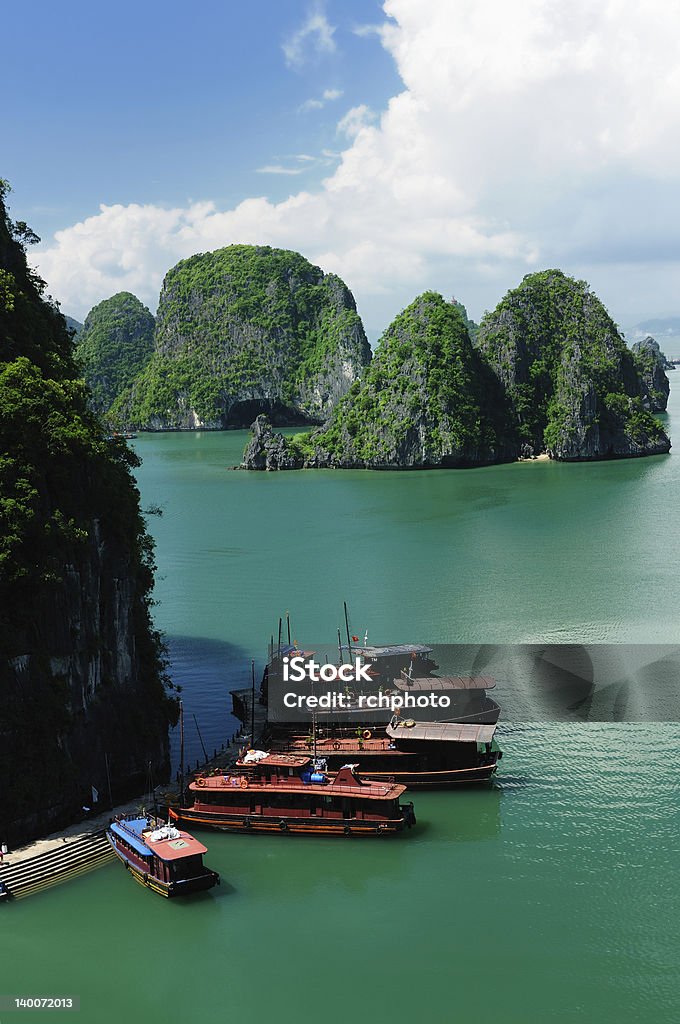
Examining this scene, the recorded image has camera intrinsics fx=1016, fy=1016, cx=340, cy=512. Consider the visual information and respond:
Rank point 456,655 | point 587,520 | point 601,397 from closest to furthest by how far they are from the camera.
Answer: point 456,655
point 587,520
point 601,397

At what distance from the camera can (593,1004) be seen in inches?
967

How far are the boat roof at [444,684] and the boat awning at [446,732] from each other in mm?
2046

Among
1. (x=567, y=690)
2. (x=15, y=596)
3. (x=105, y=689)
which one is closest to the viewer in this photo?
(x=15, y=596)

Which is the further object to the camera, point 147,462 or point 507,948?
point 147,462

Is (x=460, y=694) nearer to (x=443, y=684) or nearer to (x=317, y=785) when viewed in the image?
(x=443, y=684)

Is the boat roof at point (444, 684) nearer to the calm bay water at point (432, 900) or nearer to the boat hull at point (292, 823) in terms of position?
the calm bay water at point (432, 900)

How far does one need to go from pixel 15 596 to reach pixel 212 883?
35.7 ft

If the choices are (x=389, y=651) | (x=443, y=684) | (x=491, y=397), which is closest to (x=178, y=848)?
(x=443, y=684)

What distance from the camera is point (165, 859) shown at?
29391 millimetres

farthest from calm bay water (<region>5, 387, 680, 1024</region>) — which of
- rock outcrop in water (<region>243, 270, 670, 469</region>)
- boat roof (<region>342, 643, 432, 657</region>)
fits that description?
rock outcrop in water (<region>243, 270, 670, 469</region>)

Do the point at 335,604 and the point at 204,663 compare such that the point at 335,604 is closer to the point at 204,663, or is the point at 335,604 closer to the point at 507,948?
the point at 204,663

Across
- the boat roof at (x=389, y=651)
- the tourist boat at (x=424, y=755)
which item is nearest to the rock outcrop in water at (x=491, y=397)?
A: the boat roof at (x=389, y=651)

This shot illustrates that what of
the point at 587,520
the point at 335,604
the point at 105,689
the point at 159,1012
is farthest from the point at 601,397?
the point at 159,1012

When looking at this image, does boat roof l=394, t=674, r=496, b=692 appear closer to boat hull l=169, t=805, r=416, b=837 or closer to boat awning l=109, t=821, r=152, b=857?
boat hull l=169, t=805, r=416, b=837
